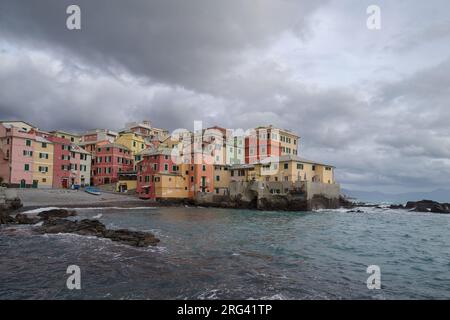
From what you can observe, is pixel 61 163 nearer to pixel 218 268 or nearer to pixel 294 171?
pixel 294 171

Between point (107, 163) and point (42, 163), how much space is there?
1855cm

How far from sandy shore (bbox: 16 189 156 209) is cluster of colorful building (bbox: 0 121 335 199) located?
254 inches

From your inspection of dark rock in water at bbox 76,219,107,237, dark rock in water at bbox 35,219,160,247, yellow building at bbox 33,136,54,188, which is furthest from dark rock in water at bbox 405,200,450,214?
yellow building at bbox 33,136,54,188

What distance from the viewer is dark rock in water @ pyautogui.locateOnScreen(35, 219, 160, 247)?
20.6 meters

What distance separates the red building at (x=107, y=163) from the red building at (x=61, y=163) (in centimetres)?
1085

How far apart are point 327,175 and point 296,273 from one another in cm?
6030

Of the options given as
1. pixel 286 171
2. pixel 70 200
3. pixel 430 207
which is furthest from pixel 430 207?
pixel 70 200

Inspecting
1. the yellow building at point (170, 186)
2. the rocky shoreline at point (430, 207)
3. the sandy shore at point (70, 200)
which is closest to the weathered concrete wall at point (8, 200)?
the sandy shore at point (70, 200)

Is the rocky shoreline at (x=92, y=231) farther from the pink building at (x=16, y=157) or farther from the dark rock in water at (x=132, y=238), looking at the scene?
the pink building at (x=16, y=157)

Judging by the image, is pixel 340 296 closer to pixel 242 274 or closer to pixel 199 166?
pixel 242 274

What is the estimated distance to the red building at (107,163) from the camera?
79750 mm

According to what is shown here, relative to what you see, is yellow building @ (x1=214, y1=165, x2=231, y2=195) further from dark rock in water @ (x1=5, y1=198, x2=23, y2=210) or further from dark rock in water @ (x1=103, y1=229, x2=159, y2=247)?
dark rock in water @ (x1=103, y1=229, x2=159, y2=247)

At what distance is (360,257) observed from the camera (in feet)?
61.9

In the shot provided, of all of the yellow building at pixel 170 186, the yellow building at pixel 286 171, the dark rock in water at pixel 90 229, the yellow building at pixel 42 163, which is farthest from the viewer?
the yellow building at pixel 170 186
